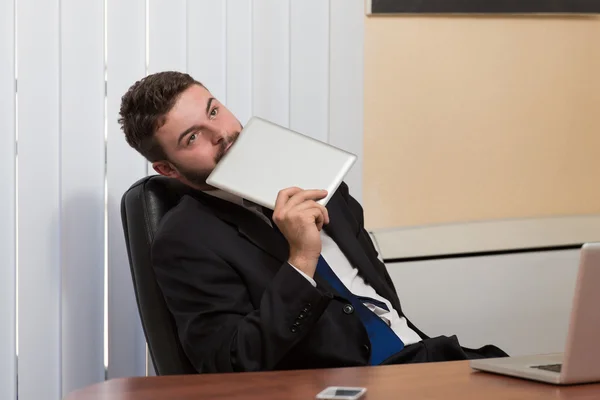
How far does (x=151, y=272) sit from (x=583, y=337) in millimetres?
1027

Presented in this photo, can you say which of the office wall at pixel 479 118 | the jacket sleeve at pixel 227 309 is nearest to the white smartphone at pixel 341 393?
the jacket sleeve at pixel 227 309

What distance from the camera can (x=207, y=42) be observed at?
8.34 ft

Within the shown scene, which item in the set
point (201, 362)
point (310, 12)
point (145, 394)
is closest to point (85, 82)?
point (310, 12)

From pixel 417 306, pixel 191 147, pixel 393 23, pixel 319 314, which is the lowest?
pixel 417 306

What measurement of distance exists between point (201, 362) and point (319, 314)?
0.85ft

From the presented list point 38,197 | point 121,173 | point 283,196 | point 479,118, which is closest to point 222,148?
point 283,196

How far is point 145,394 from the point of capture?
128 cm

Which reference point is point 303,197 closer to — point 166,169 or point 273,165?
point 273,165

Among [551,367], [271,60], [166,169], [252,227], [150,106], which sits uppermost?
[271,60]

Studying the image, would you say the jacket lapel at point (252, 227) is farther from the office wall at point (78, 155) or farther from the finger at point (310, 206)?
the office wall at point (78, 155)

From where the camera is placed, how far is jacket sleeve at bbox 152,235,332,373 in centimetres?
176

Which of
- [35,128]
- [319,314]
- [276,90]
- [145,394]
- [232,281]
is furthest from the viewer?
[276,90]

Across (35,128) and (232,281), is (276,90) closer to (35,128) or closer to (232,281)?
(35,128)

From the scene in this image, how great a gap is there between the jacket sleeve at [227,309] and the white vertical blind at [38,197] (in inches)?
23.4
